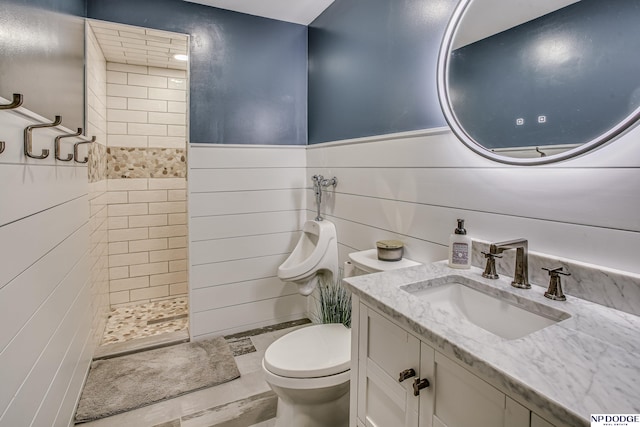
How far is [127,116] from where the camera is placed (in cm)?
293

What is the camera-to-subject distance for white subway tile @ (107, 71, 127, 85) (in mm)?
2847

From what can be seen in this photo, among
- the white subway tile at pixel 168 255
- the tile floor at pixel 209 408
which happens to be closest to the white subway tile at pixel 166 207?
the white subway tile at pixel 168 255

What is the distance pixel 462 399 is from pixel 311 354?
0.86m

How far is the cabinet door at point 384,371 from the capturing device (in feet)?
2.86

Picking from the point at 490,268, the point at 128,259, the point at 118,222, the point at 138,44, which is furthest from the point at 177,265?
the point at 490,268

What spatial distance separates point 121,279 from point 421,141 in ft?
9.15

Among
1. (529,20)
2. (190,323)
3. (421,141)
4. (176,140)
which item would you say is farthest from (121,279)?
(529,20)

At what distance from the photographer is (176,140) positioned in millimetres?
3152

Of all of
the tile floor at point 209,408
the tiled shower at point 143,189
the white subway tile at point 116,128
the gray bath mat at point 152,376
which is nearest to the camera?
the tile floor at point 209,408

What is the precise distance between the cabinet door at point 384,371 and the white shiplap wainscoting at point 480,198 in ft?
1.84

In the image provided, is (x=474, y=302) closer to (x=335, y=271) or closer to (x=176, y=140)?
(x=335, y=271)

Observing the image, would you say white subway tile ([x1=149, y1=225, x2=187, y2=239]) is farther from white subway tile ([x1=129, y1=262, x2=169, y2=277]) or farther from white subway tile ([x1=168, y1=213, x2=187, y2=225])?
white subway tile ([x1=129, y1=262, x2=169, y2=277])

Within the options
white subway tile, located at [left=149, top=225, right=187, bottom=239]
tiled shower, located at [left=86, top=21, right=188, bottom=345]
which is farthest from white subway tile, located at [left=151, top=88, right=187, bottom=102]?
white subway tile, located at [left=149, top=225, right=187, bottom=239]

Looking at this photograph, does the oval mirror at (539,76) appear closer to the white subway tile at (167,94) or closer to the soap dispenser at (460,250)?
the soap dispenser at (460,250)
